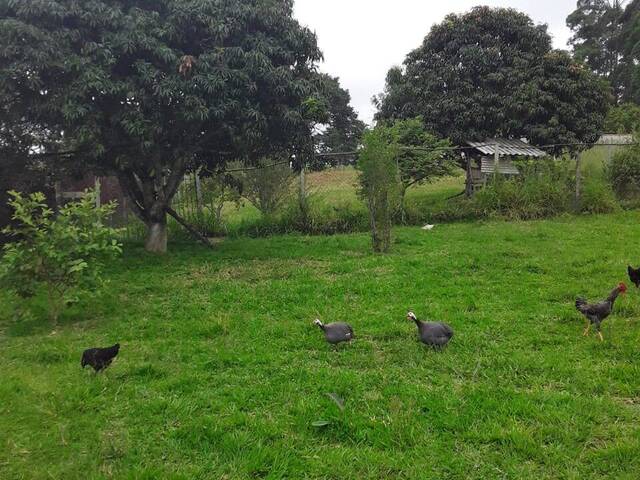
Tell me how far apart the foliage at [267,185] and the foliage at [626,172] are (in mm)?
7886

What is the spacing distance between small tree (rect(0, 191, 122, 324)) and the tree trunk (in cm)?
338

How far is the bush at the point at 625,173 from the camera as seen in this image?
39.4 feet

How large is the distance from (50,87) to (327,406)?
261 inches

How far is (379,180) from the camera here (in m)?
8.50

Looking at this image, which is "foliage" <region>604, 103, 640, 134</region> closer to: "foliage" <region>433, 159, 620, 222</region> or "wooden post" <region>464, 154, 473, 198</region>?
"foliage" <region>433, 159, 620, 222</region>

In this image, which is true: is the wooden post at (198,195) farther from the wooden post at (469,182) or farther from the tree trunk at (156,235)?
the wooden post at (469,182)

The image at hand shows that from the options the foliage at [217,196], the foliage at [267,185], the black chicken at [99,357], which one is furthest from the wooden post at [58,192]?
the black chicken at [99,357]

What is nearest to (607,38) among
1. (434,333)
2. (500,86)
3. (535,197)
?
(500,86)

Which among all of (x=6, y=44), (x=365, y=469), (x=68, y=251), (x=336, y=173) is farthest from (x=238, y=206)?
(x=365, y=469)

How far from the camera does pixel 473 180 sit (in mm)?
13023

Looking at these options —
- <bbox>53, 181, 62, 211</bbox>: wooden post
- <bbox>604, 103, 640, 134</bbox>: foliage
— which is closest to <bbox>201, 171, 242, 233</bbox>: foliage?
<bbox>53, 181, 62, 211</bbox>: wooden post

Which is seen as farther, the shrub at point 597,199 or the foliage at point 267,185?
the shrub at point 597,199

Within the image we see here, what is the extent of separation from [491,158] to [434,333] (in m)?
9.94

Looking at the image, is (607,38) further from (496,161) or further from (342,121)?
(496,161)
